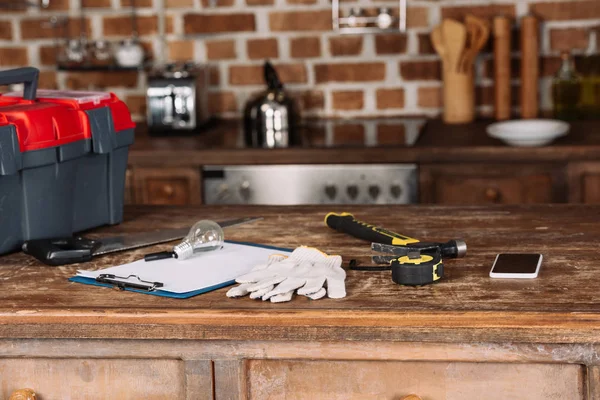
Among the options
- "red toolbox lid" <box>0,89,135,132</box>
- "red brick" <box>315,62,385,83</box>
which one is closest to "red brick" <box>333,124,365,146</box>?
"red brick" <box>315,62,385,83</box>

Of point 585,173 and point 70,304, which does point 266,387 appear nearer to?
point 70,304

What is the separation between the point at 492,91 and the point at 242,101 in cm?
100

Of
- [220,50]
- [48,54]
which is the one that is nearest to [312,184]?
[220,50]

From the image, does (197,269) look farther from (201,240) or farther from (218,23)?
(218,23)

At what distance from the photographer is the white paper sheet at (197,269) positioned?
157 centimetres

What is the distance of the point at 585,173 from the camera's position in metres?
3.09

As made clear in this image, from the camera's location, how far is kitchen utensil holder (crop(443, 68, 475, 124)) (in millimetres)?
3568

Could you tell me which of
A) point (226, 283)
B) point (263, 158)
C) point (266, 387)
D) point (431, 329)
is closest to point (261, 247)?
point (226, 283)

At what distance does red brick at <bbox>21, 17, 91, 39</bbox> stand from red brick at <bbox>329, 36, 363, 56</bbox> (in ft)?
3.31

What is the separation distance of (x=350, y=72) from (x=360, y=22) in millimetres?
200

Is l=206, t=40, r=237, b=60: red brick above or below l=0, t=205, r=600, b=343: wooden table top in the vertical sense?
above

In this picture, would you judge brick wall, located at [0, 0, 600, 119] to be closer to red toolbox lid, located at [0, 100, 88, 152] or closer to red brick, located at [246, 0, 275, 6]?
red brick, located at [246, 0, 275, 6]

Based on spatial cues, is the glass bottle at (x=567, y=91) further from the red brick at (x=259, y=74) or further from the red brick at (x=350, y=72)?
the red brick at (x=259, y=74)

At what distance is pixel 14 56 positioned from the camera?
402 centimetres
